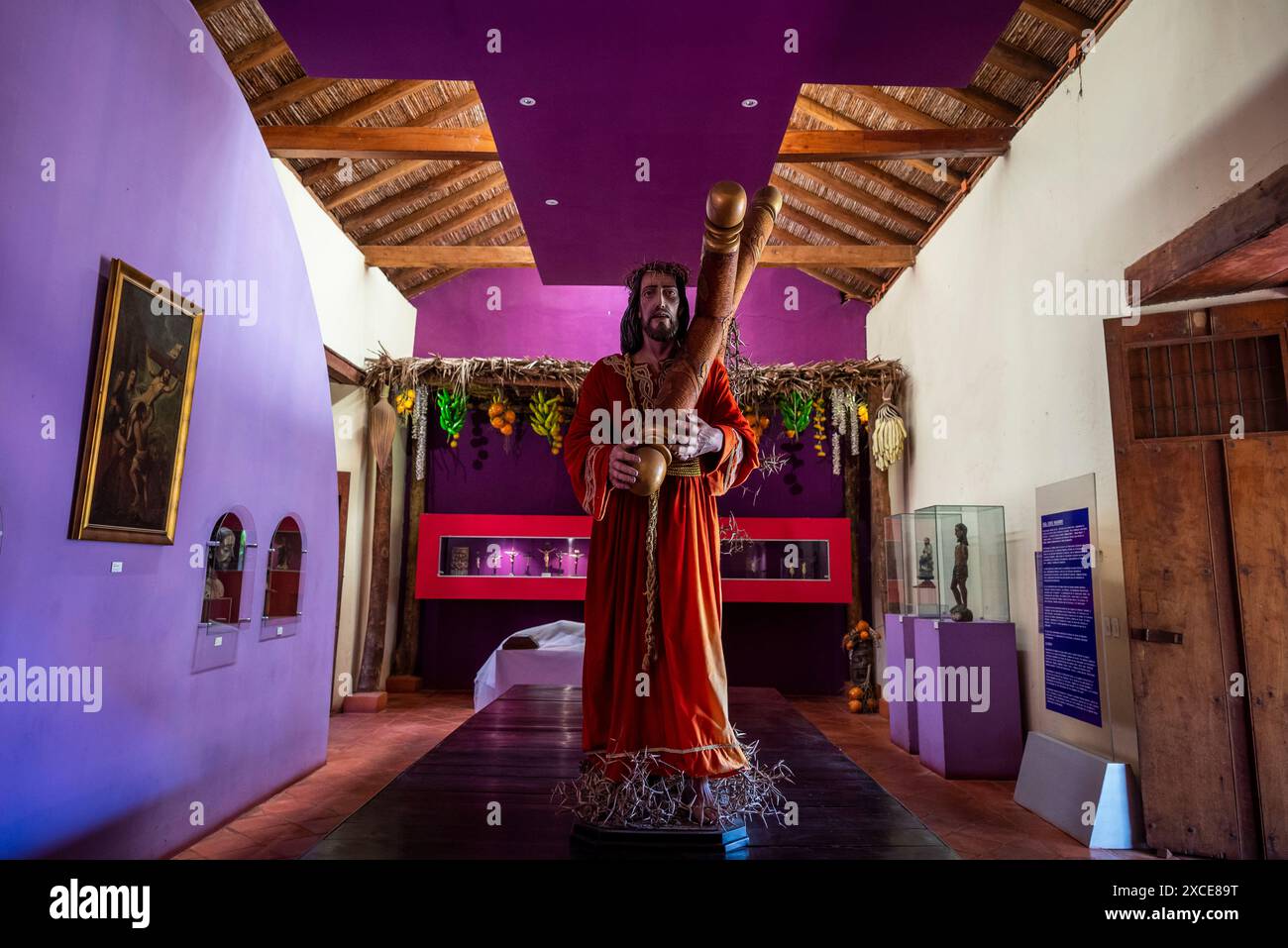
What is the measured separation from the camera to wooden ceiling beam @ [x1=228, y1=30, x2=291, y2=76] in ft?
16.7

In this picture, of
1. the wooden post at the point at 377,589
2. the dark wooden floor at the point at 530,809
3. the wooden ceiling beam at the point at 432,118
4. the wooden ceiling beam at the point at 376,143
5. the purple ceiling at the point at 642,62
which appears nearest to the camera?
the dark wooden floor at the point at 530,809

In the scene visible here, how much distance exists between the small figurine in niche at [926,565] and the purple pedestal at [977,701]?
0.66 meters

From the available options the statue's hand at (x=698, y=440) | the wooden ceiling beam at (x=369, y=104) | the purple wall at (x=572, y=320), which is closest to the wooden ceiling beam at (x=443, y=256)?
the purple wall at (x=572, y=320)

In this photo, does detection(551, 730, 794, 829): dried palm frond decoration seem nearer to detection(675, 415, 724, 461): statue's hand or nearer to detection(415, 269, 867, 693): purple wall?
detection(675, 415, 724, 461): statue's hand

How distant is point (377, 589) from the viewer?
7.68m

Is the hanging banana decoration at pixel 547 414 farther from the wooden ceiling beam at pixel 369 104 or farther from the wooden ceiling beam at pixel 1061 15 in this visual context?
the wooden ceiling beam at pixel 1061 15

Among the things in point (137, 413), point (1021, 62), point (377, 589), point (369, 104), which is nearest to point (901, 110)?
A: point (1021, 62)

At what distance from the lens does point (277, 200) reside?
444cm

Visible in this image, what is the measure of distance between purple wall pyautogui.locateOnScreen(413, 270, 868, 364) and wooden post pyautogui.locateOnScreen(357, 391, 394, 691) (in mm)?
2214

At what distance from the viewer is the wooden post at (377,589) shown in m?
7.52

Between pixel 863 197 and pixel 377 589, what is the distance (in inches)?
240

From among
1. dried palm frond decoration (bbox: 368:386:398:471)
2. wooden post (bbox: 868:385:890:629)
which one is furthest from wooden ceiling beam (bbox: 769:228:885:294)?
dried palm frond decoration (bbox: 368:386:398:471)
